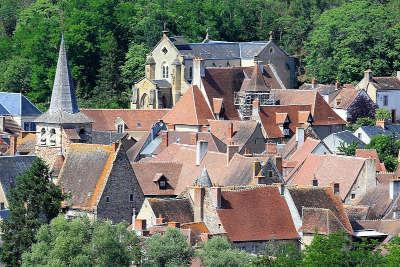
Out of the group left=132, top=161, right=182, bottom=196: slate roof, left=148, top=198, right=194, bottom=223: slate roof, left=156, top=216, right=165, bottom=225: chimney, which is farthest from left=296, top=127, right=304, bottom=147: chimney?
left=156, top=216, right=165, bottom=225: chimney

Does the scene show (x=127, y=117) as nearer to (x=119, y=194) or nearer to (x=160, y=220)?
(x=119, y=194)

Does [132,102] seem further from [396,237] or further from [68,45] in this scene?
[396,237]

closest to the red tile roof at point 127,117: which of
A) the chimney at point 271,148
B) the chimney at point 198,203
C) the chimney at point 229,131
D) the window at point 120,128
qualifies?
the window at point 120,128

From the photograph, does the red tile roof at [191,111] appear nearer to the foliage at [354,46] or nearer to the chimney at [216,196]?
the foliage at [354,46]

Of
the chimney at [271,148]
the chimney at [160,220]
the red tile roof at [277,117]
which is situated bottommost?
the chimney at [160,220]

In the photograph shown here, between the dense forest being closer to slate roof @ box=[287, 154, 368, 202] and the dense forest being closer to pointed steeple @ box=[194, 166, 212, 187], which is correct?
slate roof @ box=[287, 154, 368, 202]

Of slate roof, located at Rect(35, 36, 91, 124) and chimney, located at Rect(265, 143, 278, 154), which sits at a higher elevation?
slate roof, located at Rect(35, 36, 91, 124)
